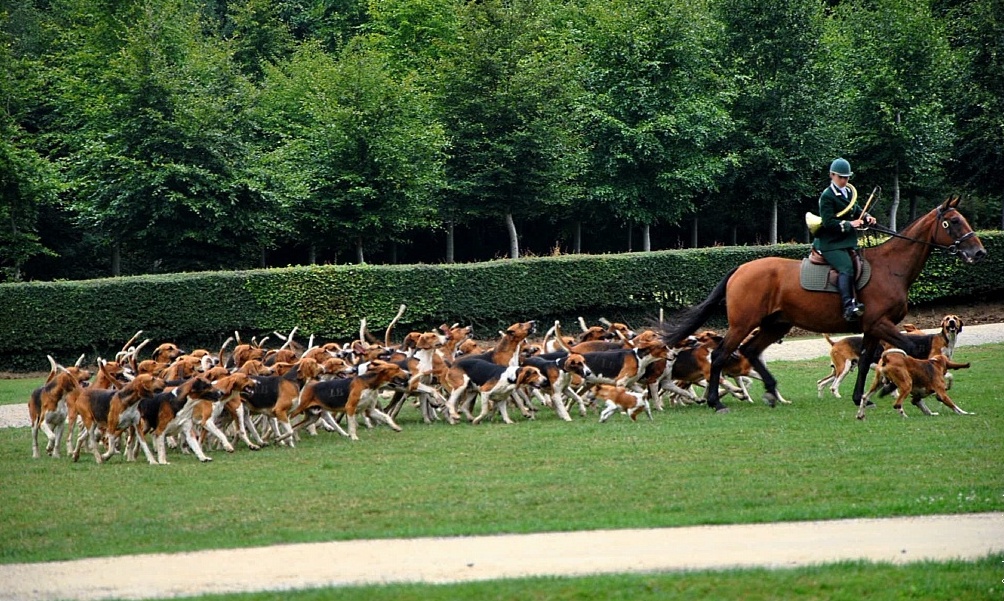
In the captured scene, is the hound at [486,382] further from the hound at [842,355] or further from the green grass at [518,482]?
the hound at [842,355]

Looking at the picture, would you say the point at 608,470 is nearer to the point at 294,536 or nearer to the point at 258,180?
the point at 294,536

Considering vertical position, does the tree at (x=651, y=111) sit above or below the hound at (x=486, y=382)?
above

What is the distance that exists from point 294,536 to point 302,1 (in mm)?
59543

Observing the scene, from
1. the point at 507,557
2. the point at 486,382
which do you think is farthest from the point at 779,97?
the point at 507,557

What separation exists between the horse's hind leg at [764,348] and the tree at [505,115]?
24544mm

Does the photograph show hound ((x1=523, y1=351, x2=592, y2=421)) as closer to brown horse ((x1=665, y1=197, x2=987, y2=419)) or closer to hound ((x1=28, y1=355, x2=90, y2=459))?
brown horse ((x1=665, y1=197, x2=987, y2=419))

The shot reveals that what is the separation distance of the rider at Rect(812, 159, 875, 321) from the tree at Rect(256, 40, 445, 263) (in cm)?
2469

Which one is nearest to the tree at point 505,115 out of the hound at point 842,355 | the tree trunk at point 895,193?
the tree trunk at point 895,193

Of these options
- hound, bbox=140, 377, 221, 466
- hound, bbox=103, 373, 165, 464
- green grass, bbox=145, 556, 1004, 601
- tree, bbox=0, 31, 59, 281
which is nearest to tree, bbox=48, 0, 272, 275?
tree, bbox=0, 31, 59, 281

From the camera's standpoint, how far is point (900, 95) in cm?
4734

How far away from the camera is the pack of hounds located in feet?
52.1

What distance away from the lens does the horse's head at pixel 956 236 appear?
18.1 metres

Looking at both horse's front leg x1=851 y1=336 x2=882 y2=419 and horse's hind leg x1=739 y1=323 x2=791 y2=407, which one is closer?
Answer: horse's front leg x1=851 y1=336 x2=882 y2=419

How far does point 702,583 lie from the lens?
8.71 meters
